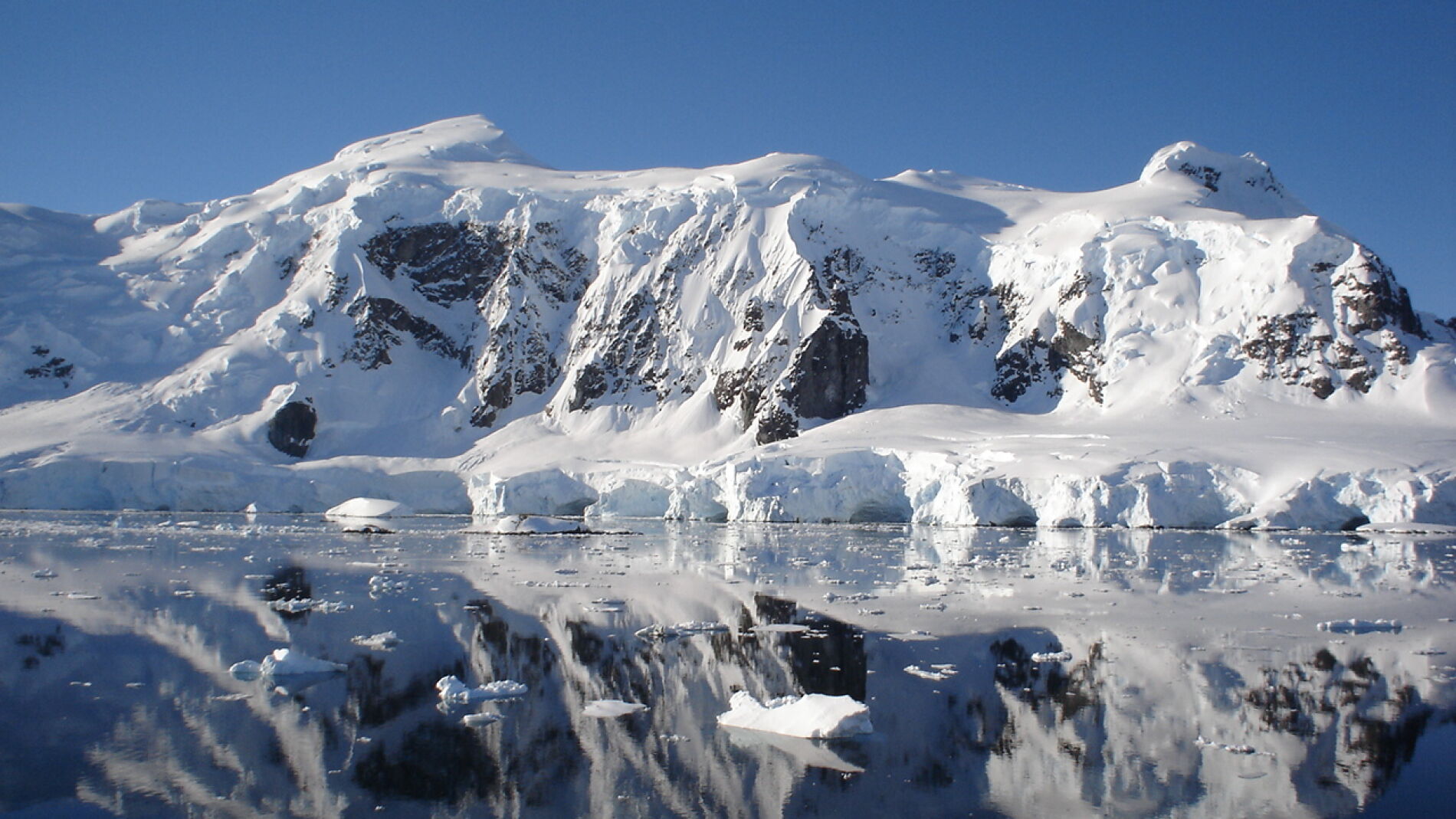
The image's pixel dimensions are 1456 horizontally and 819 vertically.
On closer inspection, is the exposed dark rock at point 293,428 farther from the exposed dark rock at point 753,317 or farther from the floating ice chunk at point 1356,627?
the floating ice chunk at point 1356,627

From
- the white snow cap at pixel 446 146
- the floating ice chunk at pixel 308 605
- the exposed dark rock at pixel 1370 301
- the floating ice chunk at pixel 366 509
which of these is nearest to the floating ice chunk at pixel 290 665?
the floating ice chunk at pixel 308 605

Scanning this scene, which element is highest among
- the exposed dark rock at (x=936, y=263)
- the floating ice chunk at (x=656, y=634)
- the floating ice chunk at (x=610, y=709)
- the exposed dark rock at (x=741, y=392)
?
the exposed dark rock at (x=936, y=263)

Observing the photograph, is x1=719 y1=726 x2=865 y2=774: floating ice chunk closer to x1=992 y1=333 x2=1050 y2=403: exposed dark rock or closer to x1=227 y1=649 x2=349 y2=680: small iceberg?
x1=227 y1=649 x2=349 y2=680: small iceberg

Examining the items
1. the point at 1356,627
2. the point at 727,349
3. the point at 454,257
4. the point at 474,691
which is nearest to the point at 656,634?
the point at 474,691

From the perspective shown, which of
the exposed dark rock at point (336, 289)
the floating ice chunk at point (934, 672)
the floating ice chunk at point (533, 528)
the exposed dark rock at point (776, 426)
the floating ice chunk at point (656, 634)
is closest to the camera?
the floating ice chunk at point (934, 672)

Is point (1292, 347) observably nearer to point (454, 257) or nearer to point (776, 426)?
point (776, 426)

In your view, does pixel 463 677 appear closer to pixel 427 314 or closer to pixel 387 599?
pixel 387 599
